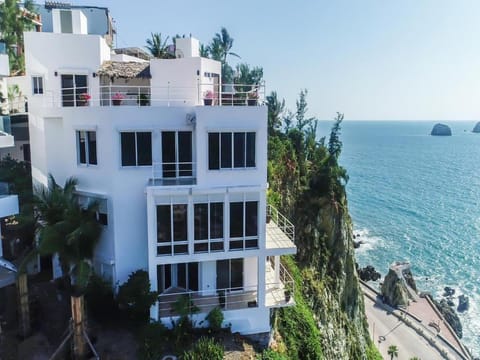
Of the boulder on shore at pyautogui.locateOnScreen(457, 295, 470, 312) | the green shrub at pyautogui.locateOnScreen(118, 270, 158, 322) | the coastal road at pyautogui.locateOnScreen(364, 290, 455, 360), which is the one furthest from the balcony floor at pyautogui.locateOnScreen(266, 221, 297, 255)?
the boulder on shore at pyautogui.locateOnScreen(457, 295, 470, 312)

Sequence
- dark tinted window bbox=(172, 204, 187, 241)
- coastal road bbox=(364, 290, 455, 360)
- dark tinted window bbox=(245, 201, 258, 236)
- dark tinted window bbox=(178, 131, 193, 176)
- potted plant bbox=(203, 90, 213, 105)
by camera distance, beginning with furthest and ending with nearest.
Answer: coastal road bbox=(364, 290, 455, 360)
potted plant bbox=(203, 90, 213, 105)
dark tinted window bbox=(178, 131, 193, 176)
dark tinted window bbox=(245, 201, 258, 236)
dark tinted window bbox=(172, 204, 187, 241)

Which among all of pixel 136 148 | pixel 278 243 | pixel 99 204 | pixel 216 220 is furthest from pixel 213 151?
pixel 99 204

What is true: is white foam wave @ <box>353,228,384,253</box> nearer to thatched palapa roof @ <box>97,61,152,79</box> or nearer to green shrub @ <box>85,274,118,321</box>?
thatched palapa roof @ <box>97,61,152,79</box>

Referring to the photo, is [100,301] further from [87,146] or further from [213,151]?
[213,151]

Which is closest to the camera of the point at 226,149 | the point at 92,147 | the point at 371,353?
the point at 226,149

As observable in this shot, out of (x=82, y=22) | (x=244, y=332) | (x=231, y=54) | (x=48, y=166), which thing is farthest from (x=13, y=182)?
(x=231, y=54)

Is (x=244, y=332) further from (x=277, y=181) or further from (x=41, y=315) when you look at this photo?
(x=277, y=181)

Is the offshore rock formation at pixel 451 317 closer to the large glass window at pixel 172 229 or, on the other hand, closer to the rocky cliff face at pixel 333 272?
the rocky cliff face at pixel 333 272
